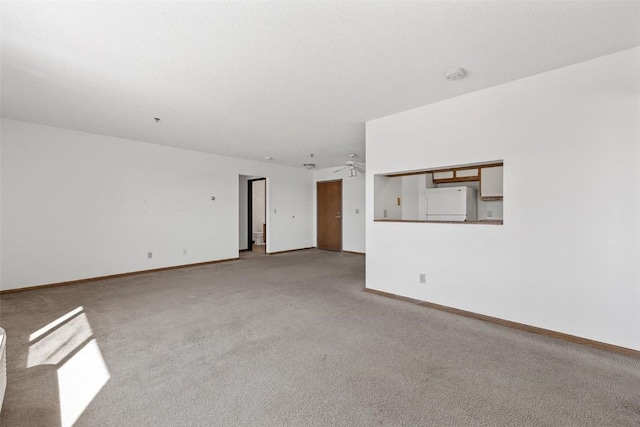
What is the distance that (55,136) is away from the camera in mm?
4398

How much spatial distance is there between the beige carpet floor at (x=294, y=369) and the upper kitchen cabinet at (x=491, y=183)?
104 inches

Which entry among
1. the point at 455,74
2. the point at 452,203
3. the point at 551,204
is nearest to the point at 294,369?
the point at 551,204

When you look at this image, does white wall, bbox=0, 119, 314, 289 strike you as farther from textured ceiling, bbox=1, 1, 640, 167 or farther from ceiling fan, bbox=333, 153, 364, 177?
ceiling fan, bbox=333, 153, 364, 177

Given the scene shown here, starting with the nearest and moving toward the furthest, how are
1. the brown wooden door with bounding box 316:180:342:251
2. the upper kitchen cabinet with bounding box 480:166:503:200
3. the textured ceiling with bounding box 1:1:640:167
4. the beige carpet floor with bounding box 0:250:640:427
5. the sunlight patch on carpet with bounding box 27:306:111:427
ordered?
the beige carpet floor with bounding box 0:250:640:427 → the sunlight patch on carpet with bounding box 27:306:111:427 → the textured ceiling with bounding box 1:1:640:167 → the upper kitchen cabinet with bounding box 480:166:503:200 → the brown wooden door with bounding box 316:180:342:251

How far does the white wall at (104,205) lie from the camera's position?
13.5ft

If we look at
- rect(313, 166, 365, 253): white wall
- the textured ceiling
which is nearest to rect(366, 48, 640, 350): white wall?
the textured ceiling

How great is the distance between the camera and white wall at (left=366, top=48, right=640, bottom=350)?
7.68 feet

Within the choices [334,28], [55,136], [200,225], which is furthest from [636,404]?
[55,136]

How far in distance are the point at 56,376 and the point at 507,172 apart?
165 inches

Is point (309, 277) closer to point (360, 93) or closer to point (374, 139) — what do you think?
point (374, 139)

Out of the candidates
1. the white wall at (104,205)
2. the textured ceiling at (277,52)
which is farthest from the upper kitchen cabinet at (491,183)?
the white wall at (104,205)

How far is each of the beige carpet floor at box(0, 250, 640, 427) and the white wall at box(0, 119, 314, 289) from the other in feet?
3.91

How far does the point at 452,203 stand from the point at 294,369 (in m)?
4.46

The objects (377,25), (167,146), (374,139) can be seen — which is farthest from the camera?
(167,146)
